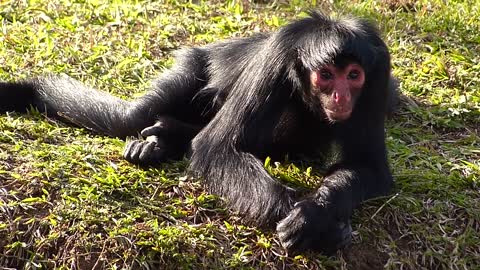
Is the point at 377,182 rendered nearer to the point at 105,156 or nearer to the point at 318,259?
the point at 318,259

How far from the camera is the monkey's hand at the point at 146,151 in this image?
6.17m

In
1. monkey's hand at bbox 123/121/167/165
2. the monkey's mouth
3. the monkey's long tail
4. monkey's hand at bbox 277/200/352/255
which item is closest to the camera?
monkey's hand at bbox 277/200/352/255

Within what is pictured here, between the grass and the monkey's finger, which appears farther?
the monkey's finger

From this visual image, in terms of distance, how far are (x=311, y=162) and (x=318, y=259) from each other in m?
1.21

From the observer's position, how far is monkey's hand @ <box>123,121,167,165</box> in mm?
6168

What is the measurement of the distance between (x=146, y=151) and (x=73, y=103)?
994mm

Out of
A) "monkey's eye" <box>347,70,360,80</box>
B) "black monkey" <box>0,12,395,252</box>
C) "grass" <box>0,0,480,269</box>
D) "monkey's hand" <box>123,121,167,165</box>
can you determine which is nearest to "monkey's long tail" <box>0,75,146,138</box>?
"black monkey" <box>0,12,395,252</box>

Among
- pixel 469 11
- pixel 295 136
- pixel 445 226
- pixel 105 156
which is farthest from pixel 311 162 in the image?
pixel 469 11

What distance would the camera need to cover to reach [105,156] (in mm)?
6289

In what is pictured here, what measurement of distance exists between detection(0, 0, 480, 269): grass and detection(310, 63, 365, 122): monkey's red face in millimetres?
672

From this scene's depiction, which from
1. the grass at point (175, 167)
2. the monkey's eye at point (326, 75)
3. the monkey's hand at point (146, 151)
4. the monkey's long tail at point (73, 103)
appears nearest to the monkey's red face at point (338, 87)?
the monkey's eye at point (326, 75)

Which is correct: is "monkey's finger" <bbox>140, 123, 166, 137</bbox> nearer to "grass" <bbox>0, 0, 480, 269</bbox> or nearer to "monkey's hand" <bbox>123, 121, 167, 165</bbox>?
"monkey's hand" <bbox>123, 121, 167, 165</bbox>

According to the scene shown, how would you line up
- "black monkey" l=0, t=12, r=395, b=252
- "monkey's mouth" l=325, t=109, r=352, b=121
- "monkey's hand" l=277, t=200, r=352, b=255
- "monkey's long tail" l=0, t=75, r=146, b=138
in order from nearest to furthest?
1. "monkey's hand" l=277, t=200, r=352, b=255
2. "black monkey" l=0, t=12, r=395, b=252
3. "monkey's mouth" l=325, t=109, r=352, b=121
4. "monkey's long tail" l=0, t=75, r=146, b=138

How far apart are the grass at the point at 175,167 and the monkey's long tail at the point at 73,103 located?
0.11m
